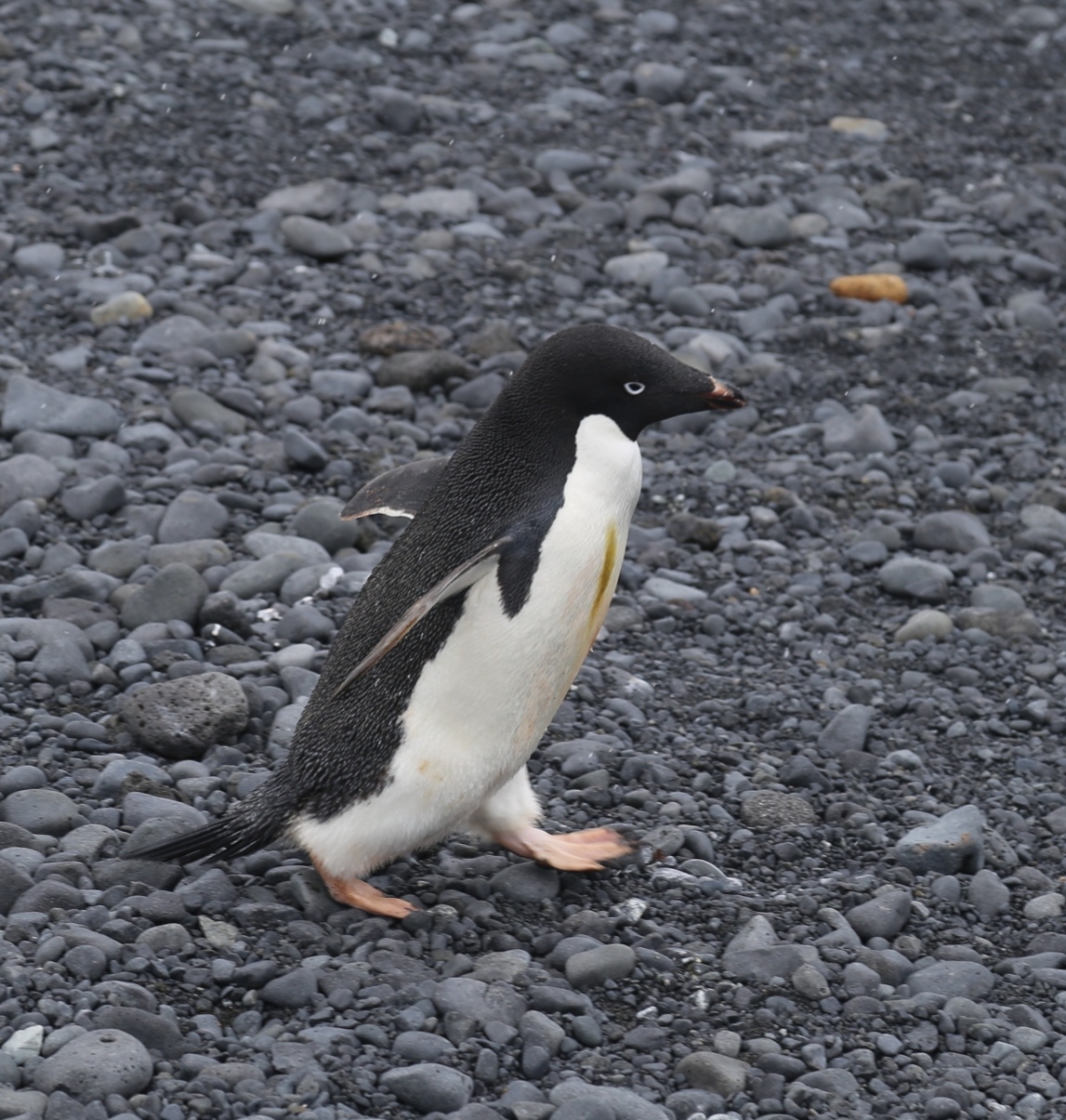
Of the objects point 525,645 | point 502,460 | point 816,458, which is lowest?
point 816,458

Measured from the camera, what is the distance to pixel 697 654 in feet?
16.2

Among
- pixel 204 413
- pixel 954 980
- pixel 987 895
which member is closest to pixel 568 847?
pixel 954 980

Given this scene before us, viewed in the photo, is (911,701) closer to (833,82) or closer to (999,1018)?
(999,1018)

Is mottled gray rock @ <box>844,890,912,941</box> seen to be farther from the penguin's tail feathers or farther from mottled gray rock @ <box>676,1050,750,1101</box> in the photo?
the penguin's tail feathers

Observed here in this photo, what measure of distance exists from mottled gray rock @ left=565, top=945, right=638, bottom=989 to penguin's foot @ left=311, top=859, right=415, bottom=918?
1.23ft

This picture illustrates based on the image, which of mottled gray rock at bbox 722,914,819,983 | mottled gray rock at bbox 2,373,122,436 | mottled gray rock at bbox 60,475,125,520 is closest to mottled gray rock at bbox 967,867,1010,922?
mottled gray rock at bbox 722,914,819,983

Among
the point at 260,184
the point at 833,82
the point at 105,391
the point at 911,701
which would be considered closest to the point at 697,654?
the point at 911,701

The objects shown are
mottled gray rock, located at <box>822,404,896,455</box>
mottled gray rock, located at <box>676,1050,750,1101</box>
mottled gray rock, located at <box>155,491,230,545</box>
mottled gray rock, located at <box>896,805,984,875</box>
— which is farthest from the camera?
mottled gray rock, located at <box>822,404,896,455</box>

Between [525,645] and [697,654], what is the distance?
1514mm

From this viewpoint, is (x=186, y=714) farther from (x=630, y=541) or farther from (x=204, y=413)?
(x=204, y=413)

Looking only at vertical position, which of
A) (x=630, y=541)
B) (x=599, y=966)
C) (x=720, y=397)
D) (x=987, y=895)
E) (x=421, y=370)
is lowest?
(x=630, y=541)

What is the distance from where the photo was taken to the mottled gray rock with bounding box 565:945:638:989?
134 inches

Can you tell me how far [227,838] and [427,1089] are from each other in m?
0.85

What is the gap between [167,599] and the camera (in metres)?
4.79
